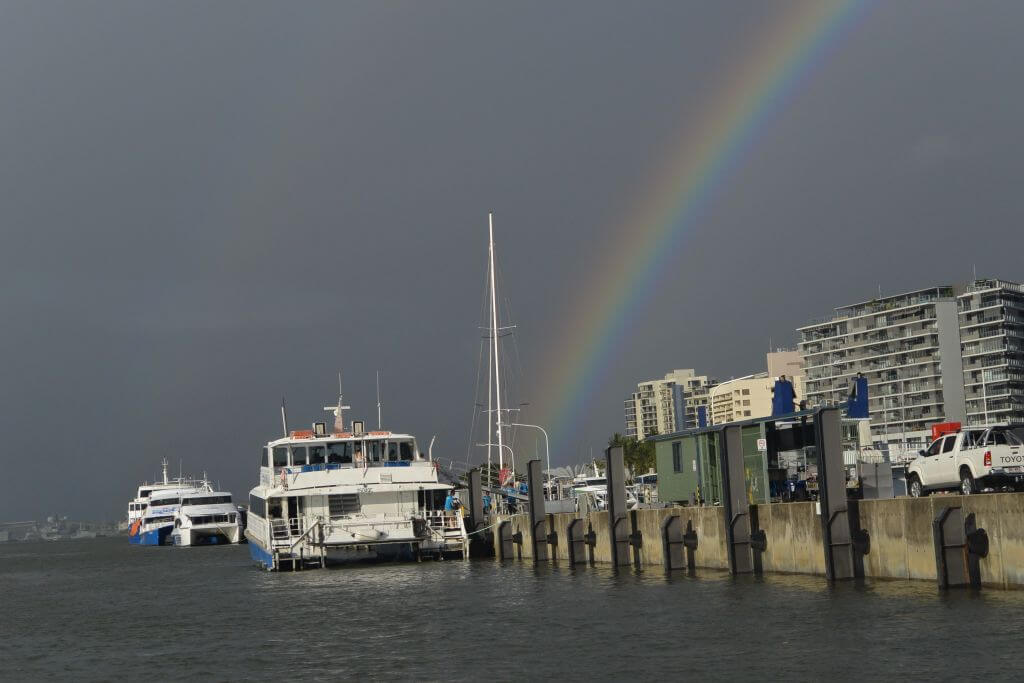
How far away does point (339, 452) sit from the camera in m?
56.1

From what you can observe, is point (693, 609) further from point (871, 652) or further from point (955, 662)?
point (955, 662)

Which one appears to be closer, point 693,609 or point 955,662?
point 955,662

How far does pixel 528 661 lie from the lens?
2608 cm

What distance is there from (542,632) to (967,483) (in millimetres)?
12736

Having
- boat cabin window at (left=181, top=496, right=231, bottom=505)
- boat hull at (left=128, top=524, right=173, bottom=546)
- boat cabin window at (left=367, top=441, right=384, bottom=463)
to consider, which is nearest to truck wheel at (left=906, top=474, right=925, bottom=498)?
boat cabin window at (left=367, top=441, right=384, bottom=463)

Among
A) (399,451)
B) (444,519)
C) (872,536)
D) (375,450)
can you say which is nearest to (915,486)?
(872,536)

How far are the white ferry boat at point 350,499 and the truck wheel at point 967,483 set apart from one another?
23.9 m

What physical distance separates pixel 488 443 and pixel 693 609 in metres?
46.1

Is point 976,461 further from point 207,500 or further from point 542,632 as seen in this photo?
point 207,500

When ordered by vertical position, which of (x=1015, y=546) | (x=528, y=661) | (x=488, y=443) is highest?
(x=488, y=443)

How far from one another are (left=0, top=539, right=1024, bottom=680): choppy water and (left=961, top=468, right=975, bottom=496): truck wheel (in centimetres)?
479

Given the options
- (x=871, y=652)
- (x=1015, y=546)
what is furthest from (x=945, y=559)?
(x=871, y=652)

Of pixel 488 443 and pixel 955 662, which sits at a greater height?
pixel 488 443

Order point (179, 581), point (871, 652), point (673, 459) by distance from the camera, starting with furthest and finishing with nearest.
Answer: point (179, 581) < point (673, 459) < point (871, 652)
